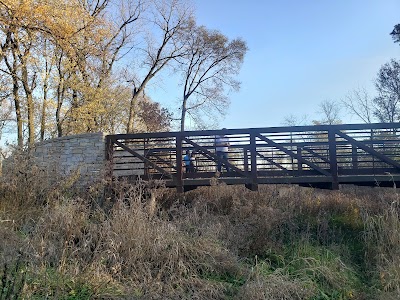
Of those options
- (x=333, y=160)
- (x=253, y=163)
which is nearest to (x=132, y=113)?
(x=253, y=163)

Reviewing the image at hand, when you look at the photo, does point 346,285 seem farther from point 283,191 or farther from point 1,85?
point 1,85

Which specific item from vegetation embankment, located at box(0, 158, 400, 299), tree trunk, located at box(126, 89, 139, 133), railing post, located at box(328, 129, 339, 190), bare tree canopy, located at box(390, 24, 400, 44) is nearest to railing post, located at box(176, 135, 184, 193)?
vegetation embankment, located at box(0, 158, 400, 299)

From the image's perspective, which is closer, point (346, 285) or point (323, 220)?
point (346, 285)

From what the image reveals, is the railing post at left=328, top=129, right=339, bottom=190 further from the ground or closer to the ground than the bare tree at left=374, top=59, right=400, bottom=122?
closer to the ground

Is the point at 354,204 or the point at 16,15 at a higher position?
the point at 16,15

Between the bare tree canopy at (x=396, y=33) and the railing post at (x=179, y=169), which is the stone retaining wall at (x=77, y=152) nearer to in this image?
the railing post at (x=179, y=169)

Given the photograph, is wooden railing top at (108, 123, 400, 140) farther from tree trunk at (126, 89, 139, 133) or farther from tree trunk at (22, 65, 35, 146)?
tree trunk at (126, 89, 139, 133)

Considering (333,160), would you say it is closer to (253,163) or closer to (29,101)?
(253,163)

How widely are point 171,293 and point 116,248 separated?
1160 millimetres

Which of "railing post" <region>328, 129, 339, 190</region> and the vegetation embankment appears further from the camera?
"railing post" <region>328, 129, 339, 190</region>

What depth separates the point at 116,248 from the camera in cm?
523

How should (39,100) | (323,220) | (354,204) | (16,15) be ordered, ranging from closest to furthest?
(323,220) → (354,204) → (16,15) → (39,100)

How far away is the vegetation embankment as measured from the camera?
14.8ft

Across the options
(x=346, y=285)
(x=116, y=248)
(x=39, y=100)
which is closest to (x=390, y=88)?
(x=39, y=100)
